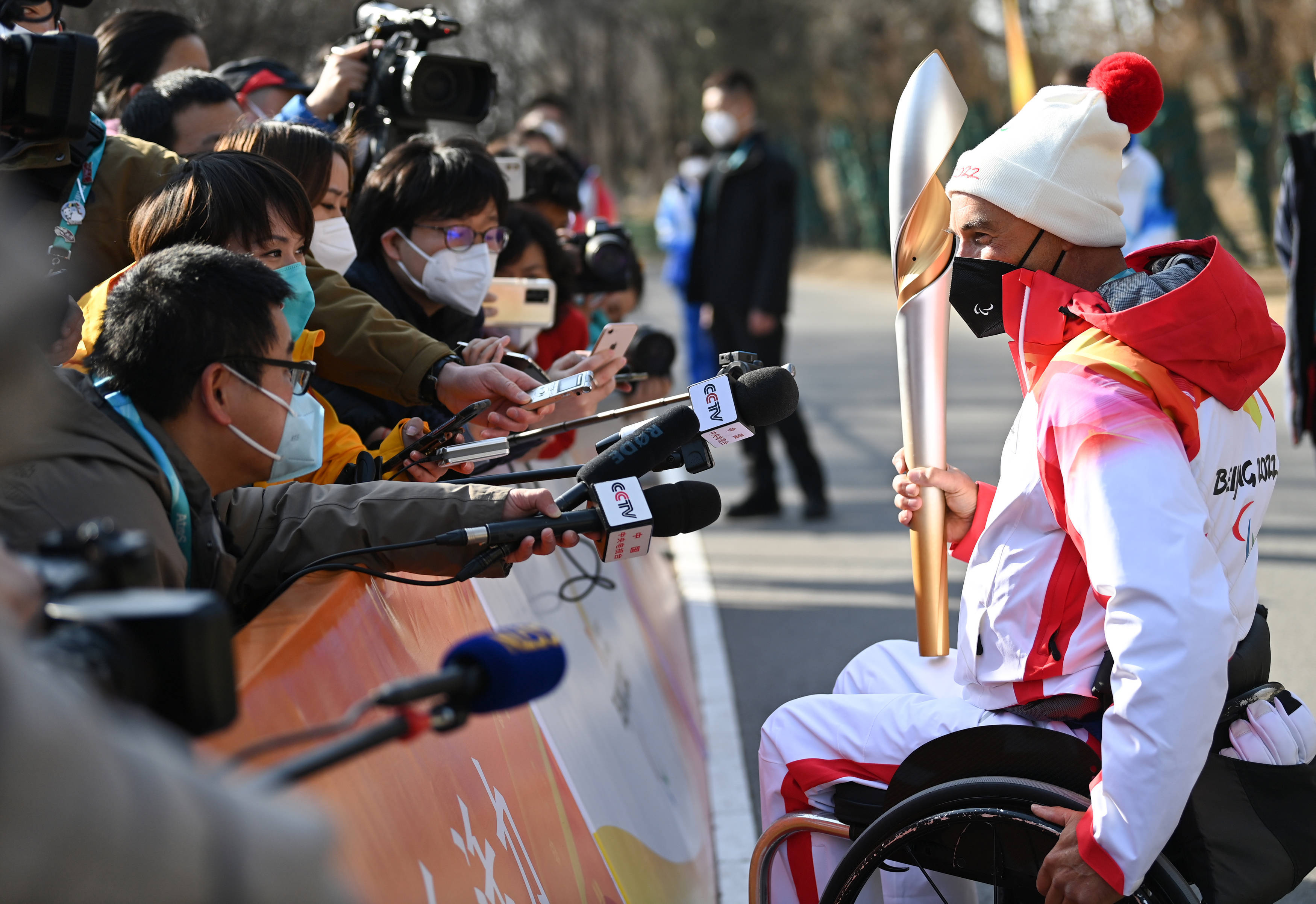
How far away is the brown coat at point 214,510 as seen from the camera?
1811 mm

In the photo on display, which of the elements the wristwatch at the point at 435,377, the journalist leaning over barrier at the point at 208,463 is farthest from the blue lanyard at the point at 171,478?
the wristwatch at the point at 435,377

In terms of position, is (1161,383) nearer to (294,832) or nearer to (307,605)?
(307,605)

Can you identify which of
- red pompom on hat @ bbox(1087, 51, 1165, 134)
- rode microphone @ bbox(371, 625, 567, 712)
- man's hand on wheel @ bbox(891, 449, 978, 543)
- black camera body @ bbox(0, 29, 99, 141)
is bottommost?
man's hand on wheel @ bbox(891, 449, 978, 543)

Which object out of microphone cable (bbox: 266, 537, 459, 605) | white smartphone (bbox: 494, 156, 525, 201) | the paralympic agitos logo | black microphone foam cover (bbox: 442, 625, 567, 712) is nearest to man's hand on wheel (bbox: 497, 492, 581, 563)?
microphone cable (bbox: 266, 537, 459, 605)

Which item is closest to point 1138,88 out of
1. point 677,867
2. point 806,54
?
point 677,867

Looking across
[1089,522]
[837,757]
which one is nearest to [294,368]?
[837,757]

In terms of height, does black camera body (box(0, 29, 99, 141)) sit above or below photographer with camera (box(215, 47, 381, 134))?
above

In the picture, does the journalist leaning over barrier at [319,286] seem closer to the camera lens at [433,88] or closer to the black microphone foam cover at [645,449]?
the black microphone foam cover at [645,449]

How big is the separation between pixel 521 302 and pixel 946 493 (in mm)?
1945

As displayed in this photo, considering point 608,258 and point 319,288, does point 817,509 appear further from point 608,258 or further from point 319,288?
point 319,288

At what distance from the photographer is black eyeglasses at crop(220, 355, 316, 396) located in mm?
2221

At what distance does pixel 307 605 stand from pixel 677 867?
1.69 metres

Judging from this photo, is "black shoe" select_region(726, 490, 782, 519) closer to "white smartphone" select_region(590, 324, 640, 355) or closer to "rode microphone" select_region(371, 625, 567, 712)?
"white smartphone" select_region(590, 324, 640, 355)

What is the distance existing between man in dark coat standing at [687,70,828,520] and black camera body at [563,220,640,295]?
2237 millimetres
